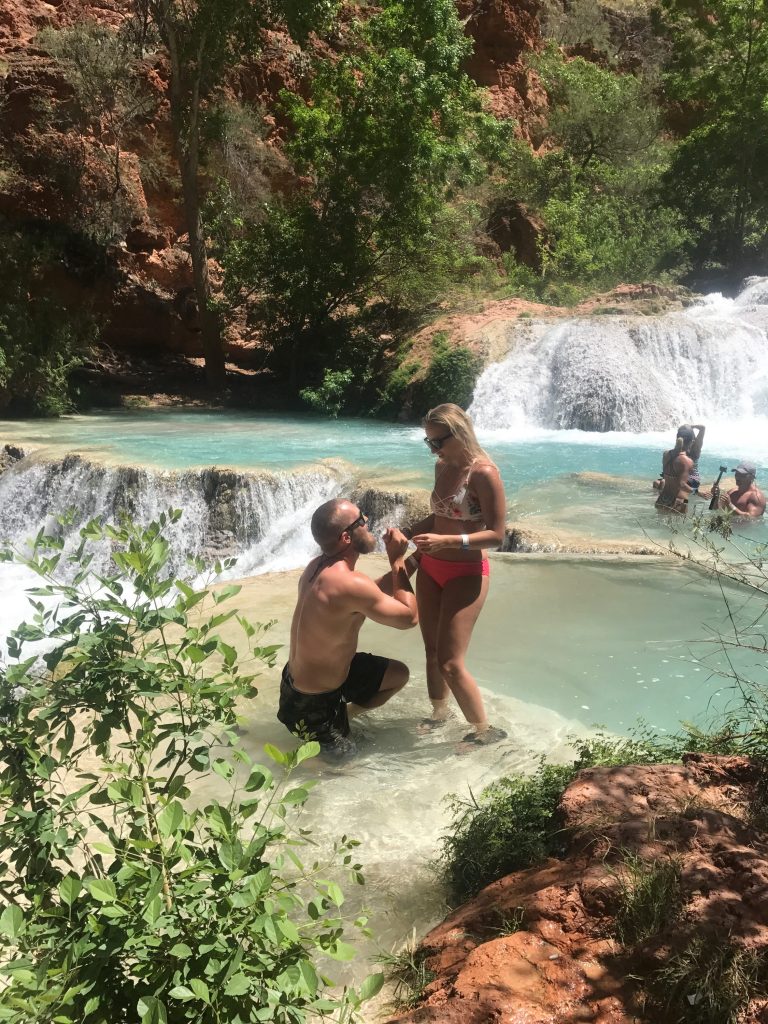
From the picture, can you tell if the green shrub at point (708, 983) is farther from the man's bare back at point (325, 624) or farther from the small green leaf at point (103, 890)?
the man's bare back at point (325, 624)

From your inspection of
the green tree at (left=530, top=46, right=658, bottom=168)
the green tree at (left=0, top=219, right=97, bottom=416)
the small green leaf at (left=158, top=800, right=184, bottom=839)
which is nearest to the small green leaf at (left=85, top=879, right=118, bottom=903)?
the small green leaf at (left=158, top=800, right=184, bottom=839)

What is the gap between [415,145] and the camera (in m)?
17.4

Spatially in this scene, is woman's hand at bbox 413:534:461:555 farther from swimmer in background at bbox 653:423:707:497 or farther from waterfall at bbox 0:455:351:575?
waterfall at bbox 0:455:351:575

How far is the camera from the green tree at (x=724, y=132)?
20.8 meters

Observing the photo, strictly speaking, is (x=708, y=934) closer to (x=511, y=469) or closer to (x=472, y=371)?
(x=511, y=469)

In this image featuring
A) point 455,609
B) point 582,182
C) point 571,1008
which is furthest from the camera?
point 582,182

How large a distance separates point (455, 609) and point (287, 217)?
658 inches

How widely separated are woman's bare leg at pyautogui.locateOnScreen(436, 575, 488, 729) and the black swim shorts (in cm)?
34

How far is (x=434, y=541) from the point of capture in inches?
148

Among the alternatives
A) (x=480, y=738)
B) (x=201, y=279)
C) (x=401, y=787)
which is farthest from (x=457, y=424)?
(x=201, y=279)

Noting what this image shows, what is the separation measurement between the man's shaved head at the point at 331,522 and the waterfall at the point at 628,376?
491 inches

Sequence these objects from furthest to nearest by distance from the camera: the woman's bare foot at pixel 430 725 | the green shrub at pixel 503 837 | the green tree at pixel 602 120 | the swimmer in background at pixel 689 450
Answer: the green tree at pixel 602 120 → the swimmer in background at pixel 689 450 → the woman's bare foot at pixel 430 725 → the green shrub at pixel 503 837

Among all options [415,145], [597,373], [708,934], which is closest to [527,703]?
[708,934]

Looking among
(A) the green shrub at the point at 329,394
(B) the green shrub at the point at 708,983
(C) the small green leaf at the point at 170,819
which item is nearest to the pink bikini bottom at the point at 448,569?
(B) the green shrub at the point at 708,983
